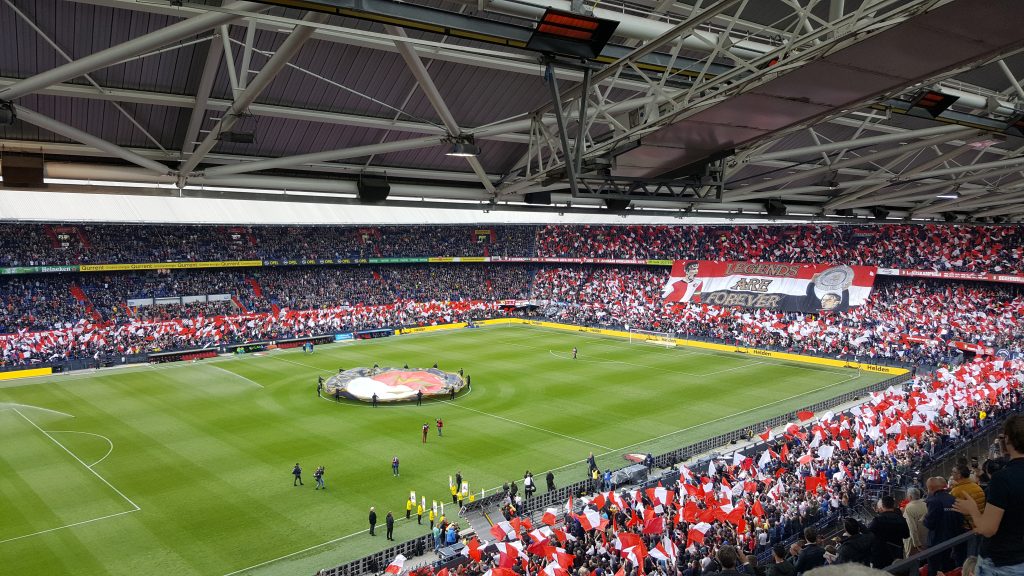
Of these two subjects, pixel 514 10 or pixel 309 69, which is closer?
pixel 514 10

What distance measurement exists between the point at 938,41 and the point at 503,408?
27283 mm

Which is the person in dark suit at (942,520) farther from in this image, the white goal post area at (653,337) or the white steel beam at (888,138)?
the white goal post area at (653,337)

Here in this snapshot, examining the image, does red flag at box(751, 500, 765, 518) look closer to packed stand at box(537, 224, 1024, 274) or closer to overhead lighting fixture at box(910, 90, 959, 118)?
overhead lighting fixture at box(910, 90, 959, 118)

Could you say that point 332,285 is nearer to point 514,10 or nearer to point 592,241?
point 592,241

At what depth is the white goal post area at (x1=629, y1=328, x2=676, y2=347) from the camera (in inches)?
2060

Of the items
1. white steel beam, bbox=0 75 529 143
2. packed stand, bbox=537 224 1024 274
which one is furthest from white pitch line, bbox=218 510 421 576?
packed stand, bbox=537 224 1024 274

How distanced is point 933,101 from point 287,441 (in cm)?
2571

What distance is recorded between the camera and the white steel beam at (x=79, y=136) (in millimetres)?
11916

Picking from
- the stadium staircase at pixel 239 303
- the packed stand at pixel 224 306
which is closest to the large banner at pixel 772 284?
the packed stand at pixel 224 306

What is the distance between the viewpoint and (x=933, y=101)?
43.3 ft

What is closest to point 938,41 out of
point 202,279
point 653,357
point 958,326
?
point 653,357

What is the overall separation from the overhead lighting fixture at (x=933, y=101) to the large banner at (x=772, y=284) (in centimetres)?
4005

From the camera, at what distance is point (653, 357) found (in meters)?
46.6

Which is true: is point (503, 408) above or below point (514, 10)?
below
